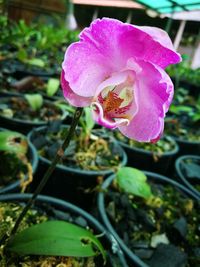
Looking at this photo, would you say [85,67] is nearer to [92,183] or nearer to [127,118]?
[127,118]

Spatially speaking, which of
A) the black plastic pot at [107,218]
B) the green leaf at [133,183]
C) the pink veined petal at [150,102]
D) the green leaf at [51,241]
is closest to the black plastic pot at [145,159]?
the black plastic pot at [107,218]

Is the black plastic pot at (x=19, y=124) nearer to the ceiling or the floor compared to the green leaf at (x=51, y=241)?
nearer to the floor

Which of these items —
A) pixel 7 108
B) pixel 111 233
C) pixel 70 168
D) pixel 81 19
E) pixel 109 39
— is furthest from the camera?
pixel 81 19

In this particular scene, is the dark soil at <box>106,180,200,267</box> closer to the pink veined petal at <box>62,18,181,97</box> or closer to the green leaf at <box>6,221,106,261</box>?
the green leaf at <box>6,221,106,261</box>

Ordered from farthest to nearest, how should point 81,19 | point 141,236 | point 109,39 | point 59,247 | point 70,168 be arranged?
point 81,19 < point 70,168 < point 141,236 < point 59,247 < point 109,39

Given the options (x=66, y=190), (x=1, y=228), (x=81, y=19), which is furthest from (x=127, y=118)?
(x=81, y=19)

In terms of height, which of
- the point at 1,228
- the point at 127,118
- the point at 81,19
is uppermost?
the point at 127,118

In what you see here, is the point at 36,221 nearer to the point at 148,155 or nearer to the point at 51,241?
the point at 51,241

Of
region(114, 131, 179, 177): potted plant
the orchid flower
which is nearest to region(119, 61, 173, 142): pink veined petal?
the orchid flower

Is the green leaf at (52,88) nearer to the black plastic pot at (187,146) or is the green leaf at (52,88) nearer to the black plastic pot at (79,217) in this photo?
the black plastic pot at (187,146)
